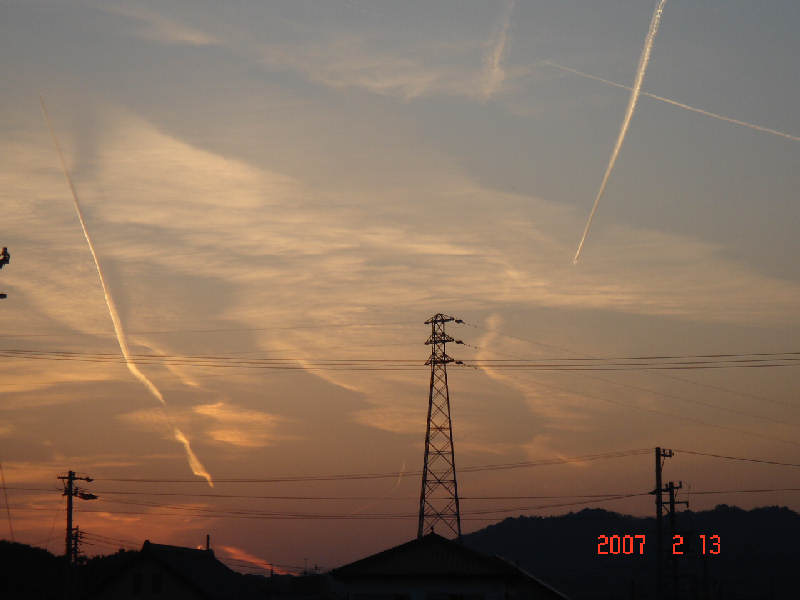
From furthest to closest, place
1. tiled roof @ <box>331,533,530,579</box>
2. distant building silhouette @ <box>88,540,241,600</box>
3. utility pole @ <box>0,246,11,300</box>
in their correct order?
1. distant building silhouette @ <box>88,540,241,600</box>
2. tiled roof @ <box>331,533,530,579</box>
3. utility pole @ <box>0,246,11,300</box>

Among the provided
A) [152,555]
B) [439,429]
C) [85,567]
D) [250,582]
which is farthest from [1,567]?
[439,429]

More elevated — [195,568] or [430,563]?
[430,563]

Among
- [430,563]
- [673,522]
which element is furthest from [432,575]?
[673,522]

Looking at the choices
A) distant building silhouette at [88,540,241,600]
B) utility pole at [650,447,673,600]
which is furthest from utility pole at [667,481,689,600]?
distant building silhouette at [88,540,241,600]

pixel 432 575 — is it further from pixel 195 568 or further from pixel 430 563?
pixel 195 568

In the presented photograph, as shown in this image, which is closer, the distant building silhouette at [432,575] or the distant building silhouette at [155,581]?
the distant building silhouette at [432,575]

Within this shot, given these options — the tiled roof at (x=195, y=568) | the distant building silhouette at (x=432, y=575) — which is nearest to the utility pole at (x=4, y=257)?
the distant building silhouette at (x=432, y=575)

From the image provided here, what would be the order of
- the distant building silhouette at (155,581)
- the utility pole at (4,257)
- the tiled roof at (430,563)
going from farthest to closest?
1. the distant building silhouette at (155,581)
2. the tiled roof at (430,563)
3. the utility pole at (4,257)

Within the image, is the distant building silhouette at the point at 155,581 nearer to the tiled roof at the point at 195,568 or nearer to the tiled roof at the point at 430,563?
the tiled roof at the point at 195,568

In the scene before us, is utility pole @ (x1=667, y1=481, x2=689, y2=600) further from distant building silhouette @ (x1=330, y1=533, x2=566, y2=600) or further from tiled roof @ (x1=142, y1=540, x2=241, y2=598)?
tiled roof @ (x1=142, y1=540, x2=241, y2=598)

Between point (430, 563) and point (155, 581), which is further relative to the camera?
point (155, 581)

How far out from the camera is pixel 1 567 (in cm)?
12000

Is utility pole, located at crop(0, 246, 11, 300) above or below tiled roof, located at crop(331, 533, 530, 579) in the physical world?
above

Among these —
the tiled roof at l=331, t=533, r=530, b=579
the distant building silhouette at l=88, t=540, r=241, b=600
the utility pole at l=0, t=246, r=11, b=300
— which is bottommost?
the distant building silhouette at l=88, t=540, r=241, b=600
